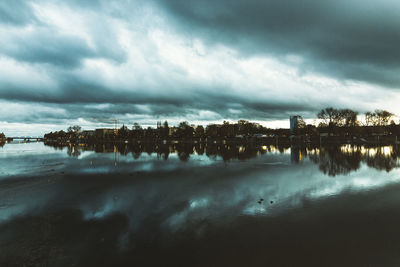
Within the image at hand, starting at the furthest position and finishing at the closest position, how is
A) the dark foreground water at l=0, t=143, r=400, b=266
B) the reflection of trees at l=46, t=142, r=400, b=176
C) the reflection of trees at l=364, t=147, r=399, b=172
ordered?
the reflection of trees at l=46, t=142, r=400, b=176 < the reflection of trees at l=364, t=147, r=399, b=172 < the dark foreground water at l=0, t=143, r=400, b=266

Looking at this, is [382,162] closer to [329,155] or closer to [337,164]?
[337,164]

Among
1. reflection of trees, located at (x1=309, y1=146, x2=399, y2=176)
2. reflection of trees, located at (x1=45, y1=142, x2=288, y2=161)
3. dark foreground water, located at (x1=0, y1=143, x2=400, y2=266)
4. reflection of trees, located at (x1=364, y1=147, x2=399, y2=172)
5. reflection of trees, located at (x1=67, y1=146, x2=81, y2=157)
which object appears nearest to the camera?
dark foreground water, located at (x1=0, y1=143, x2=400, y2=266)

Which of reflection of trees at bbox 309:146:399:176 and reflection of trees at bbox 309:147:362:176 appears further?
reflection of trees at bbox 309:146:399:176

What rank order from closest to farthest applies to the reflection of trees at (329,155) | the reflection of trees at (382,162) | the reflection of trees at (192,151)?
1. the reflection of trees at (382,162)
2. the reflection of trees at (329,155)
3. the reflection of trees at (192,151)

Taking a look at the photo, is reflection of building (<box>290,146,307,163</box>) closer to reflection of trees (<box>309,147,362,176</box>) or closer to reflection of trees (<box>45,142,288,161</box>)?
reflection of trees (<box>309,147,362,176</box>)

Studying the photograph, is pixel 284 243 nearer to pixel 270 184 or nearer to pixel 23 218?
pixel 270 184

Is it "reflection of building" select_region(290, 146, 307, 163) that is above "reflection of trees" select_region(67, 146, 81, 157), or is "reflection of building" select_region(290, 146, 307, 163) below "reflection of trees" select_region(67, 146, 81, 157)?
below

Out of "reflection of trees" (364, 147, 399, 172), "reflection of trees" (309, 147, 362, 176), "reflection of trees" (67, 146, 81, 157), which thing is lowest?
"reflection of trees" (364, 147, 399, 172)

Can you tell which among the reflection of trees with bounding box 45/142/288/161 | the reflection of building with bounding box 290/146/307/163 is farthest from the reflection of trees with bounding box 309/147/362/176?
the reflection of trees with bounding box 45/142/288/161

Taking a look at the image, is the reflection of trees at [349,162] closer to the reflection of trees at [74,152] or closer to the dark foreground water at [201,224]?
the dark foreground water at [201,224]

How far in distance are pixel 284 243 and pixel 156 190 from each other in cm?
1219

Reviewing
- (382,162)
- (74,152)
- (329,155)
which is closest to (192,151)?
(74,152)

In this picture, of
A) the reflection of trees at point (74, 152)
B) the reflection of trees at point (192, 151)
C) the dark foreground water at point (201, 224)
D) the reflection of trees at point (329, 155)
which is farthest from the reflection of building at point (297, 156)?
the reflection of trees at point (74, 152)

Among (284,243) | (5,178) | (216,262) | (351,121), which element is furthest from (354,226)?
(351,121)
